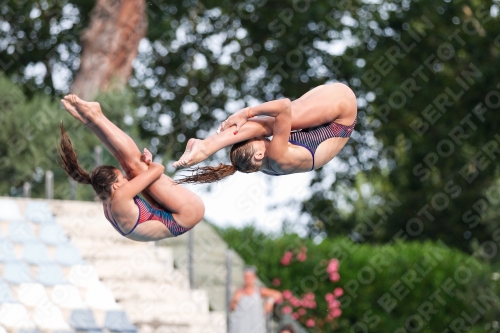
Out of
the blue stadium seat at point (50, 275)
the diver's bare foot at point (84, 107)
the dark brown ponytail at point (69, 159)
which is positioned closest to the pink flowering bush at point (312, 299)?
the blue stadium seat at point (50, 275)

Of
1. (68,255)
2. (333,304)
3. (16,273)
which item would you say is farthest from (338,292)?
(16,273)

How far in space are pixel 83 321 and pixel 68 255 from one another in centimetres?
95

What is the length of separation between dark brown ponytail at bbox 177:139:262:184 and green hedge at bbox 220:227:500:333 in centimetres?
774

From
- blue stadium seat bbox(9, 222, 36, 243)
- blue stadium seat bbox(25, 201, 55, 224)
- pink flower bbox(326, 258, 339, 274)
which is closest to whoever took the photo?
blue stadium seat bbox(9, 222, 36, 243)

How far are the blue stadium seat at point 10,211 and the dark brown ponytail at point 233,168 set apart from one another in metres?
4.65

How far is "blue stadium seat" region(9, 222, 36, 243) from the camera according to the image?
906cm

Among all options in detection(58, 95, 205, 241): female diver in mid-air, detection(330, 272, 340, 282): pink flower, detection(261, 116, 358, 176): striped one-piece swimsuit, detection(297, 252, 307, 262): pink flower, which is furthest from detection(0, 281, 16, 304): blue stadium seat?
detection(330, 272, 340, 282): pink flower

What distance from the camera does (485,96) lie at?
1587 centimetres

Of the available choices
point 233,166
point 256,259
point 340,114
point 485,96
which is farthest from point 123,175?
point 485,96

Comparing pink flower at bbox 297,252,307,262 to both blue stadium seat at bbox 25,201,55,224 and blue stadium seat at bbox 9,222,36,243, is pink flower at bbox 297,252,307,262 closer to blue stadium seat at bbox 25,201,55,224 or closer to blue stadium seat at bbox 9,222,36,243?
blue stadium seat at bbox 25,201,55,224

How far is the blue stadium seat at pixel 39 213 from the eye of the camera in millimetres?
9383

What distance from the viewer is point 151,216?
544 cm

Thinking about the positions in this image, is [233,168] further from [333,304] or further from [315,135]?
[333,304]

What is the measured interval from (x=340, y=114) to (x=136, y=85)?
1267cm
